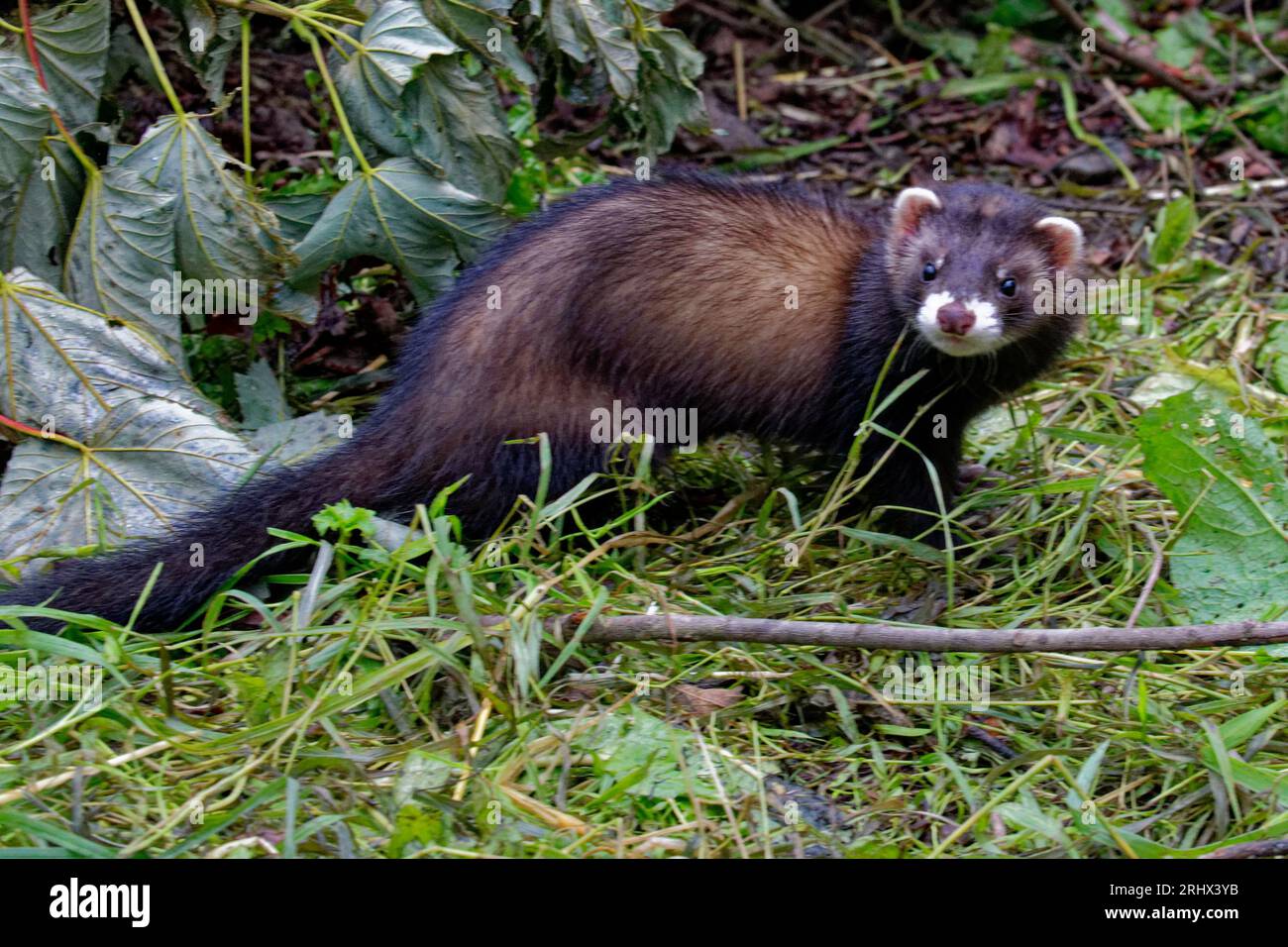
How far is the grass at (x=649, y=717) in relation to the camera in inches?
151

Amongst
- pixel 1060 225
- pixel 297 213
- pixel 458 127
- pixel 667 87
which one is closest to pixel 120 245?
pixel 297 213

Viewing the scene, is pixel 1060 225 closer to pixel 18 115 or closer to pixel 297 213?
pixel 297 213

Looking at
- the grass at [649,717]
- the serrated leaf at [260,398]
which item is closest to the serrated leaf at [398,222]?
the serrated leaf at [260,398]

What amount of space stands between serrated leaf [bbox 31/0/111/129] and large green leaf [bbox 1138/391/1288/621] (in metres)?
4.34

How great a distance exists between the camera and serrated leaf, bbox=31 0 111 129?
17.8ft

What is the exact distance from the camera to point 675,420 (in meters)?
5.66

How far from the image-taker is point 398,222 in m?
5.79

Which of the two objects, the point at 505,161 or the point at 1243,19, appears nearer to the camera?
the point at 505,161

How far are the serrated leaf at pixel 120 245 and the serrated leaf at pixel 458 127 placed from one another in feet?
3.45

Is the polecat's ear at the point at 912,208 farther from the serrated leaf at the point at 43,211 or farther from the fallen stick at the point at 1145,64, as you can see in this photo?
the fallen stick at the point at 1145,64

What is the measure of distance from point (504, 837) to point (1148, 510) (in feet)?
10.6
